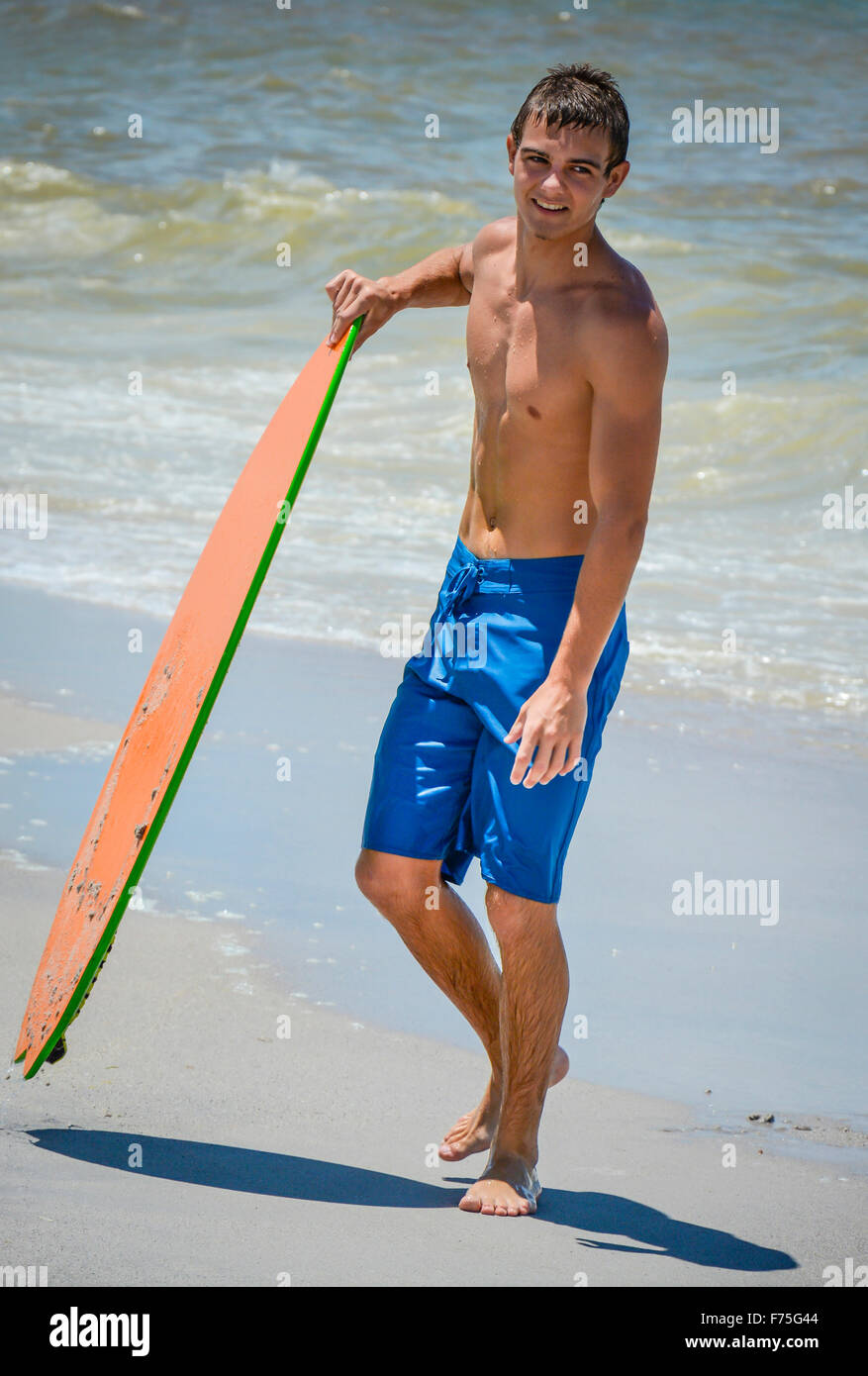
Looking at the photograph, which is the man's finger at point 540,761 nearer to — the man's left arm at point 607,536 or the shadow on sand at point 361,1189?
the man's left arm at point 607,536

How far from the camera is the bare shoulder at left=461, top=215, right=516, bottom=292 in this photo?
295 centimetres

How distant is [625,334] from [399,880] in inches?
40.3

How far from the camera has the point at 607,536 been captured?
2.60 meters

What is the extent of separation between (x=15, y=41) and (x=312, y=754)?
25.2m

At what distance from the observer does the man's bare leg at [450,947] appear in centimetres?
284

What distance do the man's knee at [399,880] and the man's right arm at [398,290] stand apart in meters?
0.97

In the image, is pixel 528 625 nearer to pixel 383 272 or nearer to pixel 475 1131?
pixel 475 1131

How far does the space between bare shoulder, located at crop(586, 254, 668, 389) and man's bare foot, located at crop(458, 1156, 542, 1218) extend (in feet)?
4.45
